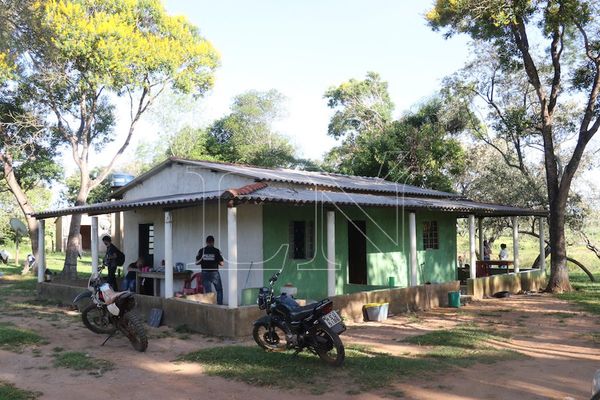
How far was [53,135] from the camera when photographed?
21.1 meters

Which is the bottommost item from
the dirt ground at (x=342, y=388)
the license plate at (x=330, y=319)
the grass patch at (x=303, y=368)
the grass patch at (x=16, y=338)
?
the dirt ground at (x=342, y=388)

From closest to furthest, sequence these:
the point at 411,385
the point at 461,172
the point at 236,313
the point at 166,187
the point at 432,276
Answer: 1. the point at 411,385
2. the point at 236,313
3. the point at 166,187
4. the point at 432,276
5. the point at 461,172

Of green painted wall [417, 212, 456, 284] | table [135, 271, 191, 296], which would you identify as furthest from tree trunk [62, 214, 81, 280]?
green painted wall [417, 212, 456, 284]

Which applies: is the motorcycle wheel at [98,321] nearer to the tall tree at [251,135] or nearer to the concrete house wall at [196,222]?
the concrete house wall at [196,222]

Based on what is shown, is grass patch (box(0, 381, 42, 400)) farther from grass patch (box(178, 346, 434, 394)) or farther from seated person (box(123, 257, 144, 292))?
seated person (box(123, 257, 144, 292))

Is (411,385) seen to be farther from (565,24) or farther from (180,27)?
(180,27)

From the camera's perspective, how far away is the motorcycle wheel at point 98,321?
8.37 meters

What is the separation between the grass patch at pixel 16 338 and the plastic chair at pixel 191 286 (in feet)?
11.2

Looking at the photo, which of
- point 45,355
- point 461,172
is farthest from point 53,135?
point 461,172

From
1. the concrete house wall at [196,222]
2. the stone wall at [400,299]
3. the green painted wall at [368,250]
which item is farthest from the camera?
the green painted wall at [368,250]

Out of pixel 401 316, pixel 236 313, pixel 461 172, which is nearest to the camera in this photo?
pixel 236 313

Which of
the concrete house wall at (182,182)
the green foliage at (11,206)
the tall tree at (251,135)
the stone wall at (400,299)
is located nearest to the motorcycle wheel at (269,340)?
the stone wall at (400,299)

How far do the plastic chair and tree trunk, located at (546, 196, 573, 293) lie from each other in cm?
1078

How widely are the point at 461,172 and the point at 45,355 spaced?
19413 mm
